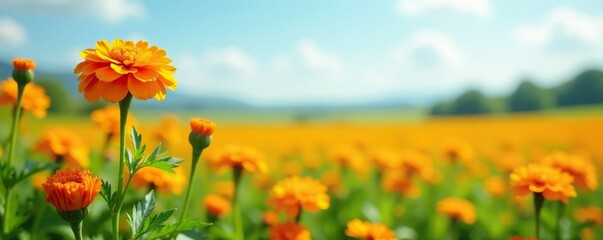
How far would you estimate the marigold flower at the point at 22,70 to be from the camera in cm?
158

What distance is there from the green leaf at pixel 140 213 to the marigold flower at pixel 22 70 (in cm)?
66

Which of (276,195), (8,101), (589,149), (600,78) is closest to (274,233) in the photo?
(276,195)

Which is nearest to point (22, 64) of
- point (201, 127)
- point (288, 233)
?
point (201, 127)

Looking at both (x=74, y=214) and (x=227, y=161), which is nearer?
(x=74, y=214)

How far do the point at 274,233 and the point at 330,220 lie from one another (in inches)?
75.5

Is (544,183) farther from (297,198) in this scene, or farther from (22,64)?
(22,64)

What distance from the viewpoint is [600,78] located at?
46.7 metres

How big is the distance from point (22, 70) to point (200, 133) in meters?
0.65

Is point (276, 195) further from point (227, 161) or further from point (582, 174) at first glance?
point (582, 174)

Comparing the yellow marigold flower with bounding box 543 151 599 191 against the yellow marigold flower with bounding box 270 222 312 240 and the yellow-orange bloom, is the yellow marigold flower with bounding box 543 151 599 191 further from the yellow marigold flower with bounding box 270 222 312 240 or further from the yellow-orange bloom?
the yellow-orange bloom

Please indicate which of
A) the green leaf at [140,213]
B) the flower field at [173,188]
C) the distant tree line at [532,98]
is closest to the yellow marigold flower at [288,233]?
the flower field at [173,188]

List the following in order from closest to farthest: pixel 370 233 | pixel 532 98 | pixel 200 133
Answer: pixel 200 133 → pixel 370 233 → pixel 532 98

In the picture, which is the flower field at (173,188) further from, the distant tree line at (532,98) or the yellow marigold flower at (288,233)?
the distant tree line at (532,98)

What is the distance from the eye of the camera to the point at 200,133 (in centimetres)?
150
